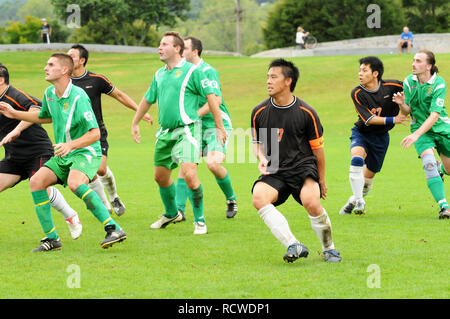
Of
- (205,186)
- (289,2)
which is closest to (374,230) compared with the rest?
(205,186)

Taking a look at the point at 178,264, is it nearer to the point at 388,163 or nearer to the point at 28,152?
the point at 28,152

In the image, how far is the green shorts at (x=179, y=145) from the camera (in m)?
8.92

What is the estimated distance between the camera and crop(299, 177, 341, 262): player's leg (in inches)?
277

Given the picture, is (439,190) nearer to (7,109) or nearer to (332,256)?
(332,256)

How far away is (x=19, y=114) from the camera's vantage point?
26.5 ft

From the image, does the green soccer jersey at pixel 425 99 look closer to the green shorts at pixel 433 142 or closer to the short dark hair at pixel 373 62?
the green shorts at pixel 433 142

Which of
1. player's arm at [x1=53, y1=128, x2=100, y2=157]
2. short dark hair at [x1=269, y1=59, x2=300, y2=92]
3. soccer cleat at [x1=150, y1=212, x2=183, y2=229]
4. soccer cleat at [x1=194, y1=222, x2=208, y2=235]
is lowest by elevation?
soccer cleat at [x1=150, y1=212, x2=183, y2=229]

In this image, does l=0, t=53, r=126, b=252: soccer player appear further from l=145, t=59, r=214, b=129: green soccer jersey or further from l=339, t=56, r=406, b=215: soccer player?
l=339, t=56, r=406, b=215: soccer player

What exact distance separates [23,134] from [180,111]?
203cm

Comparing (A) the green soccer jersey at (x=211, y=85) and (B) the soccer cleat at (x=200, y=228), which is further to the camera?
(A) the green soccer jersey at (x=211, y=85)

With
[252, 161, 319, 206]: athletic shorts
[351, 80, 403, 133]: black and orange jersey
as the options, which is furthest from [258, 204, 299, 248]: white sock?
[351, 80, 403, 133]: black and orange jersey

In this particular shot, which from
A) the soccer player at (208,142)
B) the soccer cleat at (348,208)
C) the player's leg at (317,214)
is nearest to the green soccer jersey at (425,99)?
the soccer cleat at (348,208)

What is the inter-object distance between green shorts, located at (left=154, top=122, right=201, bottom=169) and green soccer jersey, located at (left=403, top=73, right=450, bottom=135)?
3.32 m

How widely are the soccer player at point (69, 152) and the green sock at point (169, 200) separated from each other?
1.61 m
